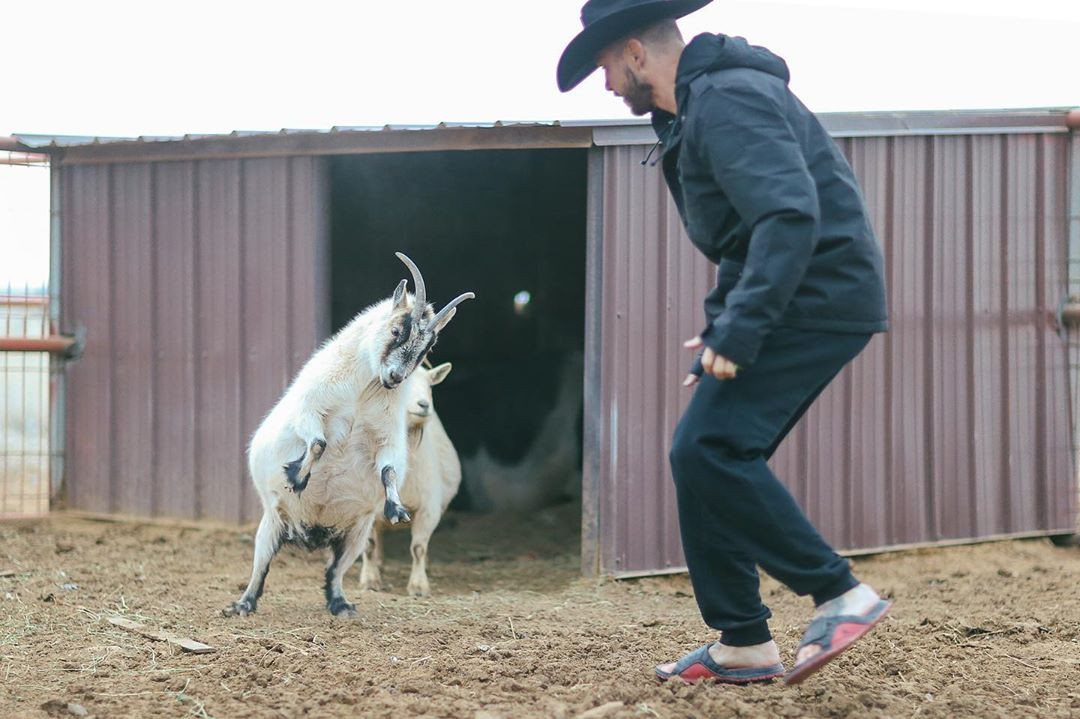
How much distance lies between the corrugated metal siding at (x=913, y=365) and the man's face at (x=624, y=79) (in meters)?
3.41

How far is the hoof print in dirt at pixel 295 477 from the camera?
16.8 feet

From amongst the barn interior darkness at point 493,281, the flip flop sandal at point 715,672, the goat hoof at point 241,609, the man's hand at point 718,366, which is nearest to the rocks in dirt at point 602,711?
the flip flop sandal at point 715,672

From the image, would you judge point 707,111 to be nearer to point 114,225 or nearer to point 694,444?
point 694,444

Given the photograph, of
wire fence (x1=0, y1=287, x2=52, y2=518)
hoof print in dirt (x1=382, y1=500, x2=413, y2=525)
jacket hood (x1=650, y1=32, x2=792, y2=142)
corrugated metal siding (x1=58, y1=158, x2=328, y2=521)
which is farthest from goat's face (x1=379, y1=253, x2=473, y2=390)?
wire fence (x1=0, y1=287, x2=52, y2=518)

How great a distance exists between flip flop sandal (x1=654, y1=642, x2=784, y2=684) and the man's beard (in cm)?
182

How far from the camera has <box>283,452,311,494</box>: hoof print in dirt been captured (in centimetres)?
511

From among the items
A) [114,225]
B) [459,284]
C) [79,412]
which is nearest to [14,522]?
[79,412]

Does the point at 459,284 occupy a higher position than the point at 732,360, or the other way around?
the point at 459,284

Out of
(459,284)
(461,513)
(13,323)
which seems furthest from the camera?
(459,284)

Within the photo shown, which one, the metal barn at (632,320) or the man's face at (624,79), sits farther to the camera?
the metal barn at (632,320)

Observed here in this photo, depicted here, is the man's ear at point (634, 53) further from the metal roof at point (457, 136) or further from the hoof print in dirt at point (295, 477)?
the metal roof at point (457, 136)

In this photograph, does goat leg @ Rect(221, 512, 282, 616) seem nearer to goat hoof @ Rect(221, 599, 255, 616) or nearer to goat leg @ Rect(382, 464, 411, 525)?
goat hoof @ Rect(221, 599, 255, 616)

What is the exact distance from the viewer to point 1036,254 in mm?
7691

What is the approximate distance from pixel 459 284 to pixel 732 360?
8.90m
